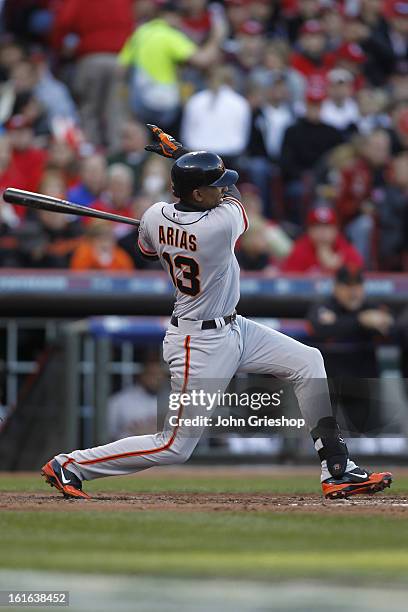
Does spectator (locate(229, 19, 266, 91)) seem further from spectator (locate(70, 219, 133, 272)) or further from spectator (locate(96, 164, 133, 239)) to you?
spectator (locate(70, 219, 133, 272))

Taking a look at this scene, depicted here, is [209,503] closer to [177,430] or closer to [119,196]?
[177,430]

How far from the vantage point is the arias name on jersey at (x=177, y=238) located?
292 inches

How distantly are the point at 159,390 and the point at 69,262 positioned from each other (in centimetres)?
160

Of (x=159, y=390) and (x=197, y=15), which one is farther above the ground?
(x=197, y=15)

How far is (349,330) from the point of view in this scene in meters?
12.3

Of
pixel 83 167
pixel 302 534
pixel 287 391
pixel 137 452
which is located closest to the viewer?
pixel 302 534

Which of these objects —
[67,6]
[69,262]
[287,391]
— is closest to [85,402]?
[69,262]

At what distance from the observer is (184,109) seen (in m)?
15.7

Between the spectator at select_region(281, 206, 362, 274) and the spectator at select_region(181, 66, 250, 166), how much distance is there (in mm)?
1988

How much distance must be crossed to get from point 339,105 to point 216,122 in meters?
1.80

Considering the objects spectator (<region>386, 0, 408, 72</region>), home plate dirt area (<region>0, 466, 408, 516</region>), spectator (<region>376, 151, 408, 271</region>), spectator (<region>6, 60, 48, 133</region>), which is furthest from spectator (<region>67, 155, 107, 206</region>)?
spectator (<region>386, 0, 408, 72</region>)

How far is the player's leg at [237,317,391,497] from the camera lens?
7.66 m

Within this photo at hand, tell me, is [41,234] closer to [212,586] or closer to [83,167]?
[83,167]

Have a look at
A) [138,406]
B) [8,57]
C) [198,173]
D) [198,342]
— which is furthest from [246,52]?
[198,342]
